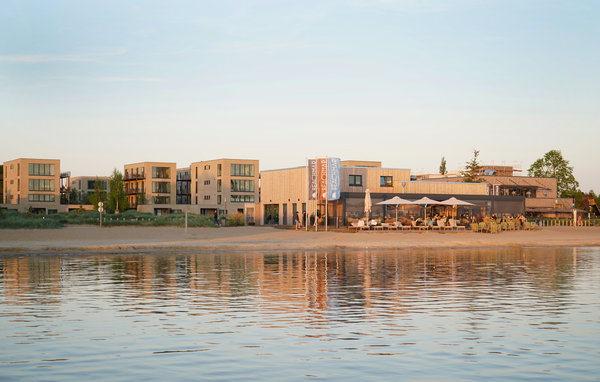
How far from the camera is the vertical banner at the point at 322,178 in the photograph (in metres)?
63.1

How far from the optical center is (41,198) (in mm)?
130750

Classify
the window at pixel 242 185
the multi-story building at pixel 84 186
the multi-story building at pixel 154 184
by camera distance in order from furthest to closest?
the multi-story building at pixel 84 186 < the multi-story building at pixel 154 184 < the window at pixel 242 185

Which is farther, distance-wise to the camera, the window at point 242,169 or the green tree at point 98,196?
the green tree at point 98,196

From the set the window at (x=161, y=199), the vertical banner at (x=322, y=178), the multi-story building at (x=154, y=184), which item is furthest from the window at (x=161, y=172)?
the vertical banner at (x=322, y=178)

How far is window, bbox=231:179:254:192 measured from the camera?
127625mm

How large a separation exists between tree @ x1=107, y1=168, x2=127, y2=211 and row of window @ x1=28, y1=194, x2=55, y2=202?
392 inches

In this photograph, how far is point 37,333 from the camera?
474 inches

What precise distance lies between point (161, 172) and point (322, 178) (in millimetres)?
81815

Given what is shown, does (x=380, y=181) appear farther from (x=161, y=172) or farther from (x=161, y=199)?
(x=161, y=172)

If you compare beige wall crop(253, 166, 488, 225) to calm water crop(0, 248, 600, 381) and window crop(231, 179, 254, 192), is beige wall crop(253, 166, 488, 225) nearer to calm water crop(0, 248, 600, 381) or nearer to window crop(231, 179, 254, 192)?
calm water crop(0, 248, 600, 381)

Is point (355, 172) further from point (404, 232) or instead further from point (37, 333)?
point (37, 333)

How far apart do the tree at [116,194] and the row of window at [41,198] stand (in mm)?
9958

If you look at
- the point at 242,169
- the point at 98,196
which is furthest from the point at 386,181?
the point at 98,196

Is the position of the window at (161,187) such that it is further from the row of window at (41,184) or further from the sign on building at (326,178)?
the sign on building at (326,178)
